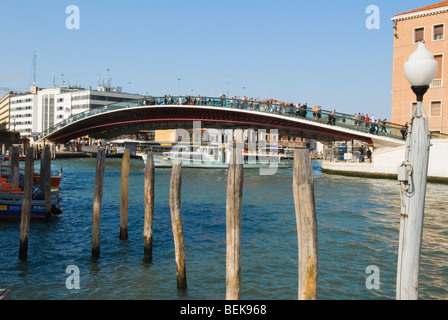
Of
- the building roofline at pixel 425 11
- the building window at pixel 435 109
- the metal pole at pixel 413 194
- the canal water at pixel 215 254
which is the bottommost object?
the canal water at pixel 215 254

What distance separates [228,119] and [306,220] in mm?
28337

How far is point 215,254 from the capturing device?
8.77m

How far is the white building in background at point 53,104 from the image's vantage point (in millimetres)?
83438

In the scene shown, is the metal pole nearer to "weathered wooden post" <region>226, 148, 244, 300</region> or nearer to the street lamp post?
Result: the street lamp post

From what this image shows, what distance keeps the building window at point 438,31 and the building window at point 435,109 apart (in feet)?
11.9

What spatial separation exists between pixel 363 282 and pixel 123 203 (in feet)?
15.0

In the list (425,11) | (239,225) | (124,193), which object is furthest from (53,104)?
(239,225)

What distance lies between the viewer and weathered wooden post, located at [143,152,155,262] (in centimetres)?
780

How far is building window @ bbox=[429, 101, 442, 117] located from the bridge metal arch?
3.97m

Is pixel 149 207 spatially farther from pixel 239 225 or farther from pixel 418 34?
pixel 418 34

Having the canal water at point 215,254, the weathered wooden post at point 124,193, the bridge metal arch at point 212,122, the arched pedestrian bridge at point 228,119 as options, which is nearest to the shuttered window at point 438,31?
the arched pedestrian bridge at point 228,119

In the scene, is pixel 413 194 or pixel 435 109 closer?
pixel 413 194

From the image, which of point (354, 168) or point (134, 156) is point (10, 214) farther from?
point (134, 156)

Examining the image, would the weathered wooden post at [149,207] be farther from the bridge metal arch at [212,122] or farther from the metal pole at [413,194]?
the bridge metal arch at [212,122]
